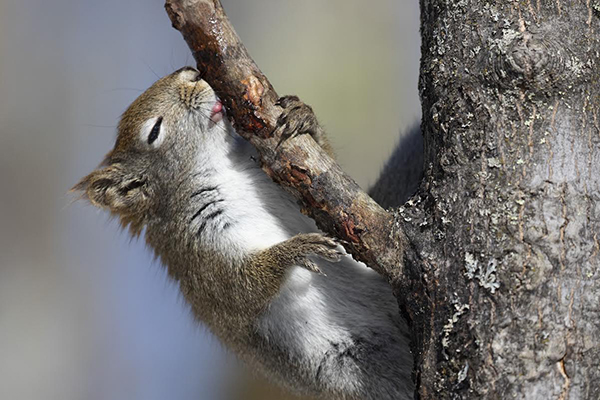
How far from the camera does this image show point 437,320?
187 centimetres

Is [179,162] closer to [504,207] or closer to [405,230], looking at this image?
[405,230]

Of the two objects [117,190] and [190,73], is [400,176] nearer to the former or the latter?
[190,73]

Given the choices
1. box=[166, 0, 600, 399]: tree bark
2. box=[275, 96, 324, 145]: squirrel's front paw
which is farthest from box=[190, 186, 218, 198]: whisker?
box=[166, 0, 600, 399]: tree bark

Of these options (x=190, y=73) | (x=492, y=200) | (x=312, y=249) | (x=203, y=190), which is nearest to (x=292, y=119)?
(x=312, y=249)

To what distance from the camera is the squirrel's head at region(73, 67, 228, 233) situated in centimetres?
317

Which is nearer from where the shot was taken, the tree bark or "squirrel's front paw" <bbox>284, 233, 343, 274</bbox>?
the tree bark

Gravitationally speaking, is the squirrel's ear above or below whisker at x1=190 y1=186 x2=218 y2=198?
below

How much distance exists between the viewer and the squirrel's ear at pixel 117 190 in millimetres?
3275

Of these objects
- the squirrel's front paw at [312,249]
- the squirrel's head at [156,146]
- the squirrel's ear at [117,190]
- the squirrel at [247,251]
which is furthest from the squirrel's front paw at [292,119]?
the squirrel's ear at [117,190]

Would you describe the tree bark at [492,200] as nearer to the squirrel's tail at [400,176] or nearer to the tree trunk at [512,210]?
the tree trunk at [512,210]

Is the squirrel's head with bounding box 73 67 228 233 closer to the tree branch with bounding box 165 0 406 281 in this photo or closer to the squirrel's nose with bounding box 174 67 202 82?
the squirrel's nose with bounding box 174 67 202 82

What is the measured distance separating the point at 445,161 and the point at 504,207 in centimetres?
25

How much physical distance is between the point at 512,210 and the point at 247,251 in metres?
1.31

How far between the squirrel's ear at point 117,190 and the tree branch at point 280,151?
122cm
